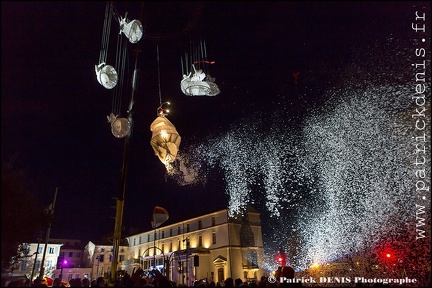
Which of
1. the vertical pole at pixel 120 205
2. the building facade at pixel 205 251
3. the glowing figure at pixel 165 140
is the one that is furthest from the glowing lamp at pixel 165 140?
the building facade at pixel 205 251

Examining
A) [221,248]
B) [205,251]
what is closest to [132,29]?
[221,248]

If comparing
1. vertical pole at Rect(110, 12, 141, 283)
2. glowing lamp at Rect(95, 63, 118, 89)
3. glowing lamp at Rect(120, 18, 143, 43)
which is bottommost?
vertical pole at Rect(110, 12, 141, 283)

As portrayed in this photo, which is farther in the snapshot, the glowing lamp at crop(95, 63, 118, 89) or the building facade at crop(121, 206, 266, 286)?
the building facade at crop(121, 206, 266, 286)

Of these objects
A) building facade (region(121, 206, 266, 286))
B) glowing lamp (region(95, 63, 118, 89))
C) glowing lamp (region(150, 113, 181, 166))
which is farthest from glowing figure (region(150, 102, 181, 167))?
building facade (region(121, 206, 266, 286))

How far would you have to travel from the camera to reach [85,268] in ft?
224

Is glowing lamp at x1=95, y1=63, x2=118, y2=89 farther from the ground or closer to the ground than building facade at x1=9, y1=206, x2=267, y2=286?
farther from the ground

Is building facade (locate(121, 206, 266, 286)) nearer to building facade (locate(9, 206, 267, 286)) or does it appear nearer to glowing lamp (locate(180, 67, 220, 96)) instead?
building facade (locate(9, 206, 267, 286))

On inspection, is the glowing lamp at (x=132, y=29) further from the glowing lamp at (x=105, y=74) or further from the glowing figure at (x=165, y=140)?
the glowing figure at (x=165, y=140)

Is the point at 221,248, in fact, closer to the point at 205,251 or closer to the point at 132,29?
the point at 205,251

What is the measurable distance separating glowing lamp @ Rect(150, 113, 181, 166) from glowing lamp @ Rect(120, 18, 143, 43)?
340cm

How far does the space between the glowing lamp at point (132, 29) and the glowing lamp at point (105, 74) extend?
1.70 metres

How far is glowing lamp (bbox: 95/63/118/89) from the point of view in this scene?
461 inches

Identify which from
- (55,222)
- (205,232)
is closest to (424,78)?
(55,222)

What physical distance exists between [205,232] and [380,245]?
35.0 metres
